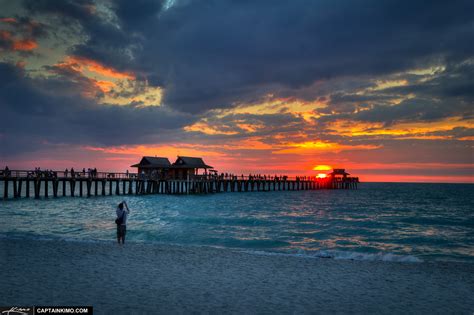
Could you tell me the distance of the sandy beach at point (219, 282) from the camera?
24.5 ft

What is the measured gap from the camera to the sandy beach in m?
7.46

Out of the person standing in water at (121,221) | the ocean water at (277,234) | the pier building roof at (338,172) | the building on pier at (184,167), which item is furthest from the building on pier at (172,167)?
the pier building roof at (338,172)

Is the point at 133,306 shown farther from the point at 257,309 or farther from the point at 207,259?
the point at 207,259

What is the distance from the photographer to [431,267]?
12.2 meters

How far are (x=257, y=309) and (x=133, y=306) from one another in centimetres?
248

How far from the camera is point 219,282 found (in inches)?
362

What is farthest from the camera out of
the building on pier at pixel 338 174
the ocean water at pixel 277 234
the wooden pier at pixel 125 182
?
the building on pier at pixel 338 174

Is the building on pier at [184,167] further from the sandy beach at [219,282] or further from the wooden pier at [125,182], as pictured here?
the sandy beach at [219,282]
